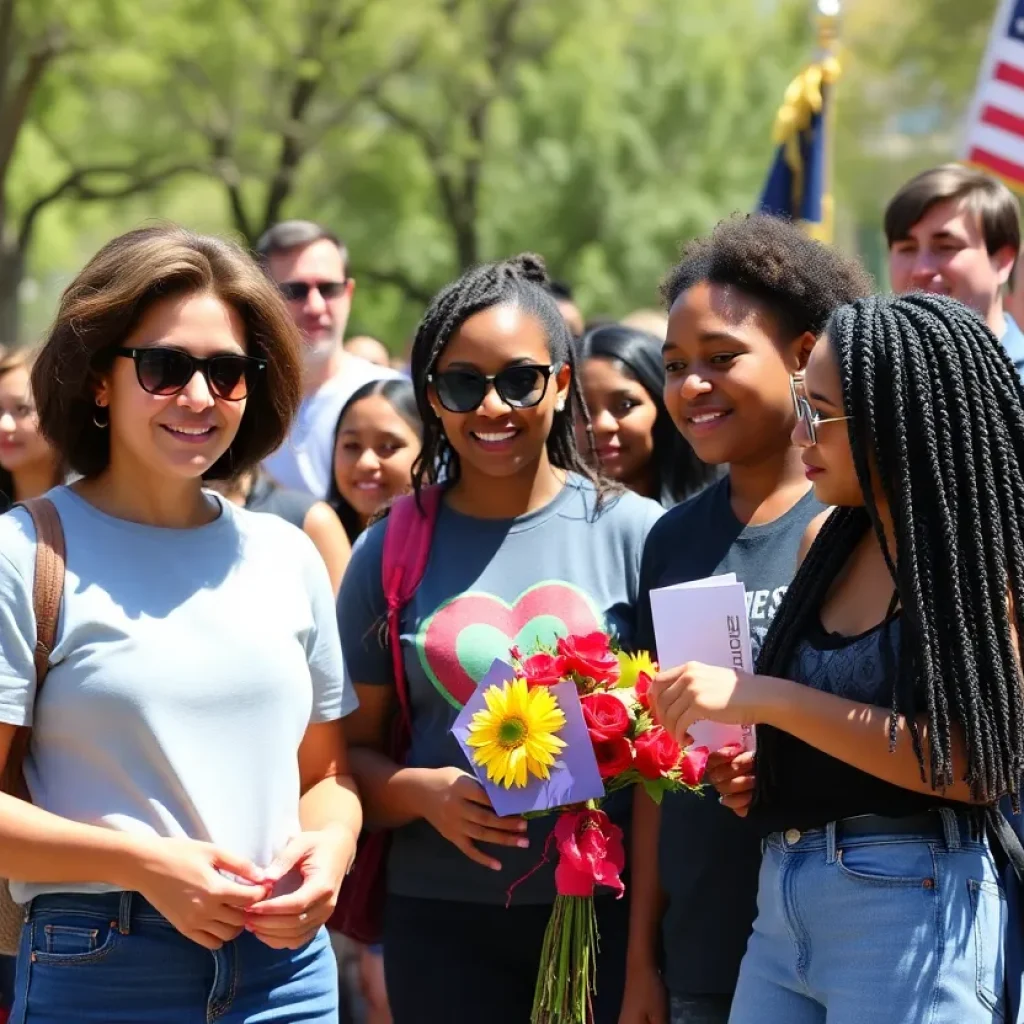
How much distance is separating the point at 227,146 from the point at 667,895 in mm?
22485

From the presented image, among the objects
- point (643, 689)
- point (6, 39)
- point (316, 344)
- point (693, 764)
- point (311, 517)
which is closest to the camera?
point (693, 764)

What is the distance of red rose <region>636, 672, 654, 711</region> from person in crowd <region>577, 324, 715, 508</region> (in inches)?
73.1

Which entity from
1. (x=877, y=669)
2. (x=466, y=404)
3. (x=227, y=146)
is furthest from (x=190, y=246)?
(x=227, y=146)

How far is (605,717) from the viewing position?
327 centimetres

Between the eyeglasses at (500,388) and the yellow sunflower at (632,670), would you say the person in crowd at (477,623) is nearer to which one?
the eyeglasses at (500,388)

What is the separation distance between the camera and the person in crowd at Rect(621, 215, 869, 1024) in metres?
3.43

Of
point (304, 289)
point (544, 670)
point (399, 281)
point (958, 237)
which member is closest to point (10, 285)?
point (399, 281)

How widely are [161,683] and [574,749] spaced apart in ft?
2.84

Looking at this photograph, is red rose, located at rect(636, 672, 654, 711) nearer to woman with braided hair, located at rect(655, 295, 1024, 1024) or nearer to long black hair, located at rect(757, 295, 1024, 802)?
woman with braided hair, located at rect(655, 295, 1024, 1024)

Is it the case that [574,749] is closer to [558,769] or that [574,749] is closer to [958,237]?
[558,769]

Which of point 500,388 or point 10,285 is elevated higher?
point 10,285

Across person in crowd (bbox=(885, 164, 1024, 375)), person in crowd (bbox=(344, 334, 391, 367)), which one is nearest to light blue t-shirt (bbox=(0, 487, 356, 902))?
person in crowd (bbox=(885, 164, 1024, 375))

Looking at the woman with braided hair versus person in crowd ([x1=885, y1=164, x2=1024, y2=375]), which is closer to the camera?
the woman with braided hair

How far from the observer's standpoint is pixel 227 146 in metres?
24.6
